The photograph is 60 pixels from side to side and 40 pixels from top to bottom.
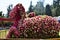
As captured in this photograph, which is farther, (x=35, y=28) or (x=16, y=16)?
(x=16, y=16)

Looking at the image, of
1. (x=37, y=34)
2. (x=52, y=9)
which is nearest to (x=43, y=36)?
(x=37, y=34)

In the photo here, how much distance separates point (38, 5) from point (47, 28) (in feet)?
173

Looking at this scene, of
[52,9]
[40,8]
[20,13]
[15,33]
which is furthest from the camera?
[52,9]

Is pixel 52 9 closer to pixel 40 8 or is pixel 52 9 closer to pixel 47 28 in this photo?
pixel 40 8

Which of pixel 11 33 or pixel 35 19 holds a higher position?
pixel 35 19

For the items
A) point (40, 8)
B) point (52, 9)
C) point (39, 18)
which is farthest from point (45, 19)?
point (52, 9)

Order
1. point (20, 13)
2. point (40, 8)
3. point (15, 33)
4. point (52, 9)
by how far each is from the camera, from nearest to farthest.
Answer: point (15, 33)
point (20, 13)
point (40, 8)
point (52, 9)

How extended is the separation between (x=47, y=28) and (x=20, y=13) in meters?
0.47

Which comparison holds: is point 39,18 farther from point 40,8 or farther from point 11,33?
point 40,8

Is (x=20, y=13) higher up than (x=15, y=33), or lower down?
higher up

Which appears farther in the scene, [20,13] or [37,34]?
[20,13]

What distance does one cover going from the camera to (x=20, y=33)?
9.73ft

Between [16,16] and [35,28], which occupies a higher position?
[16,16]

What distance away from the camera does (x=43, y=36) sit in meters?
2.96
